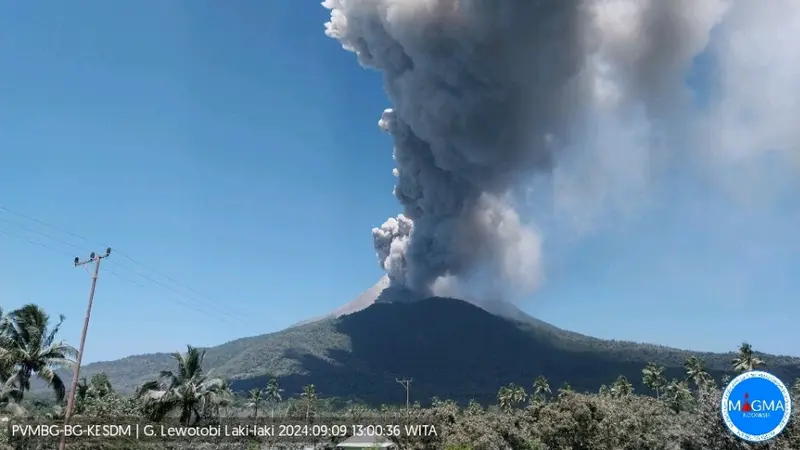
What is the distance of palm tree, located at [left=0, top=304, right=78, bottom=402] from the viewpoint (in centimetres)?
3130

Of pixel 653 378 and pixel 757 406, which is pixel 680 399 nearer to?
pixel 653 378

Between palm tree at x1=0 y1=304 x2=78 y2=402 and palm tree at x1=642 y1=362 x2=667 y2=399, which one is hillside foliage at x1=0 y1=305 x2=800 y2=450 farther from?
palm tree at x1=642 y1=362 x2=667 y2=399

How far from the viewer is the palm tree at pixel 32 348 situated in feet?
103

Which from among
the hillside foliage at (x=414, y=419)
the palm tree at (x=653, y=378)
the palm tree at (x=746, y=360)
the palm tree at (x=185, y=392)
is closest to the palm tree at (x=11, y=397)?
the hillside foliage at (x=414, y=419)

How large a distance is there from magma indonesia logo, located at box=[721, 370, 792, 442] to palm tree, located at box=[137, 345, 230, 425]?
3128 centimetres

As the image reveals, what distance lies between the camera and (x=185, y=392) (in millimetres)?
36719

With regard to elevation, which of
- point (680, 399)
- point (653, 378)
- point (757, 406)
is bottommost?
point (757, 406)

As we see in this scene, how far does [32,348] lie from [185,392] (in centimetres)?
942

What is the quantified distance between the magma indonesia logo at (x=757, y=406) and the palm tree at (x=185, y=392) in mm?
31281

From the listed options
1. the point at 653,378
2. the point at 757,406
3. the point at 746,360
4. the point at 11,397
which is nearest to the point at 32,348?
the point at 11,397

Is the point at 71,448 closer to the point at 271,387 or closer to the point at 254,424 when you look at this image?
the point at 254,424

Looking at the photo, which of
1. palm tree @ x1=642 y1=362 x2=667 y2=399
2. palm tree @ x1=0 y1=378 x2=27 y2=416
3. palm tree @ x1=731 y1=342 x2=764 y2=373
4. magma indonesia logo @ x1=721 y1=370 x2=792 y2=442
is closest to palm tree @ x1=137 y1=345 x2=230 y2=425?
palm tree @ x1=0 y1=378 x2=27 y2=416

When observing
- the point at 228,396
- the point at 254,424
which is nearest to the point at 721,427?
the point at 228,396

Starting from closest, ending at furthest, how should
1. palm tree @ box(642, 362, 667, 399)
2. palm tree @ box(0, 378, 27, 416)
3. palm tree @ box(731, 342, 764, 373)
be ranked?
palm tree @ box(0, 378, 27, 416), palm tree @ box(731, 342, 764, 373), palm tree @ box(642, 362, 667, 399)
